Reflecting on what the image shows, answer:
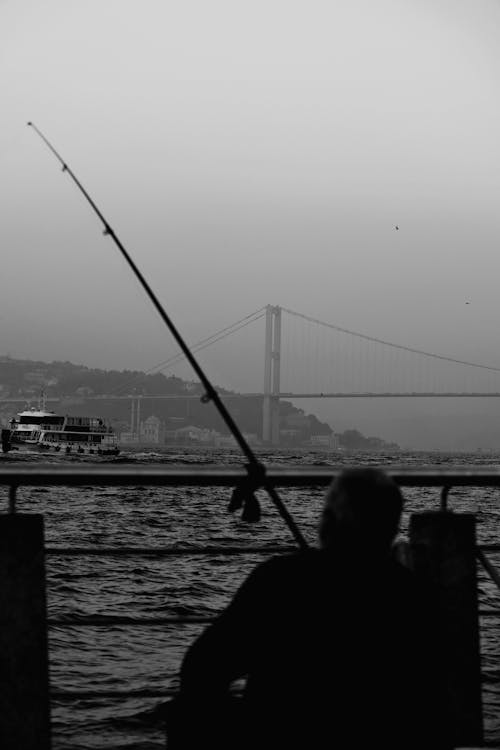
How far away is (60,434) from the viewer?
A: 74.9m

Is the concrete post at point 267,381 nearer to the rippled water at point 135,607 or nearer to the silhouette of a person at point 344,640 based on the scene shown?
the rippled water at point 135,607

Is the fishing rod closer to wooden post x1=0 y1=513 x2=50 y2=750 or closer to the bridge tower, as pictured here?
wooden post x1=0 y1=513 x2=50 y2=750

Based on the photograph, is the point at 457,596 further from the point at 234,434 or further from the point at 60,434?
the point at 60,434

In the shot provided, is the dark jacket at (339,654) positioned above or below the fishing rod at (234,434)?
below

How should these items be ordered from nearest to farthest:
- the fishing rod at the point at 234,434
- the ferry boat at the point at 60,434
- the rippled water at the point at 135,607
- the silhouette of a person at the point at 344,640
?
the silhouette of a person at the point at 344,640 < the fishing rod at the point at 234,434 < the rippled water at the point at 135,607 < the ferry boat at the point at 60,434

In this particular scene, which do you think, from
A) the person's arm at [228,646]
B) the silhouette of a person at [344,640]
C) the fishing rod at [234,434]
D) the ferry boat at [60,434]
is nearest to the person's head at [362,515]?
the silhouette of a person at [344,640]

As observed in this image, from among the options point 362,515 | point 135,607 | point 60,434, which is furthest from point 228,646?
point 60,434

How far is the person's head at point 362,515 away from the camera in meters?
1.49

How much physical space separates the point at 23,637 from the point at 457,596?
36.4 inches

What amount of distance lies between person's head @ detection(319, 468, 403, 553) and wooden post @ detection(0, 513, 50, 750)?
872mm

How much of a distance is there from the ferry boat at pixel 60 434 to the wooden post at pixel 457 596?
235 feet

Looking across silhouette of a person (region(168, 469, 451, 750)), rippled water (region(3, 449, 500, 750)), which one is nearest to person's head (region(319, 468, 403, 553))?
silhouette of a person (region(168, 469, 451, 750))

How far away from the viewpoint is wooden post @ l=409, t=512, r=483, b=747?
2363 mm

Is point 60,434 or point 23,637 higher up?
point 60,434
